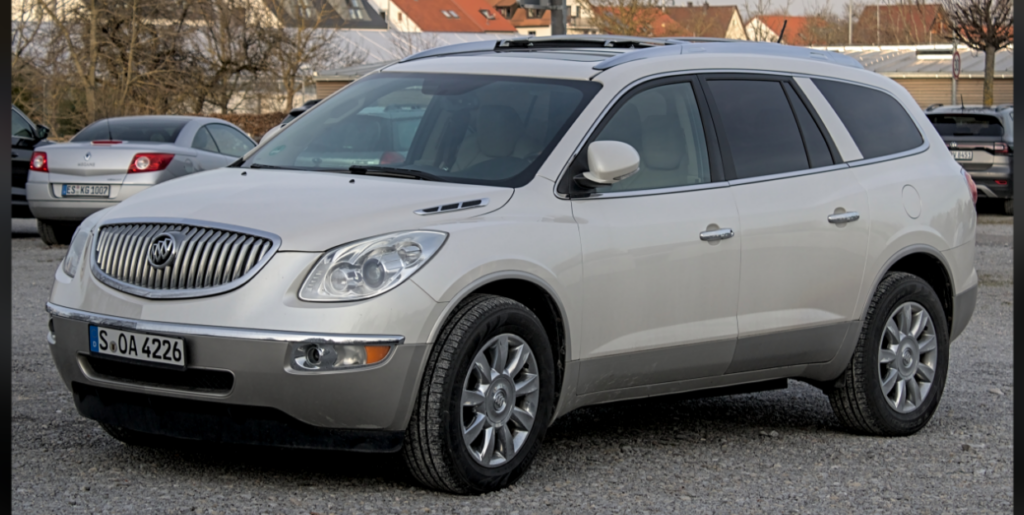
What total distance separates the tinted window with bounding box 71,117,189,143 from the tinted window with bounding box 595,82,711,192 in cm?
980

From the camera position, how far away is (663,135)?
5383 millimetres

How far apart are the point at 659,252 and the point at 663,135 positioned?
23.5 inches

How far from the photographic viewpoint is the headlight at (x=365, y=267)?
4.20 m

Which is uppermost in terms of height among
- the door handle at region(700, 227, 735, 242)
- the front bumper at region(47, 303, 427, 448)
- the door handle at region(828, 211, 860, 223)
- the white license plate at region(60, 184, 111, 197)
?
the door handle at region(700, 227, 735, 242)

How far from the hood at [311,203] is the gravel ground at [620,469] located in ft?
2.88

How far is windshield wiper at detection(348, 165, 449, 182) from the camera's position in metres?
4.95

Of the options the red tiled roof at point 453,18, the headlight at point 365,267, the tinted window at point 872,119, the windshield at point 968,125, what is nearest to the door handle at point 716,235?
the tinted window at point 872,119

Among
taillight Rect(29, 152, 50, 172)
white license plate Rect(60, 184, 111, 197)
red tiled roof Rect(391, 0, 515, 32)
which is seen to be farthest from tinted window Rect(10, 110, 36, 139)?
red tiled roof Rect(391, 0, 515, 32)

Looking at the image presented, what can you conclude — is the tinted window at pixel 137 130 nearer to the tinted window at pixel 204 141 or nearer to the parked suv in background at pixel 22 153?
the tinted window at pixel 204 141

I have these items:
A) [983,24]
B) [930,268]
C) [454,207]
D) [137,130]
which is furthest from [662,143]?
[983,24]

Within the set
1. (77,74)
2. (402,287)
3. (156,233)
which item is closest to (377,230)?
(402,287)

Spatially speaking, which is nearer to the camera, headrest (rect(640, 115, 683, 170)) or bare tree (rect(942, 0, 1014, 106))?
headrest (rect(640, 115, 683, 170))

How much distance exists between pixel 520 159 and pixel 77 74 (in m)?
35.7

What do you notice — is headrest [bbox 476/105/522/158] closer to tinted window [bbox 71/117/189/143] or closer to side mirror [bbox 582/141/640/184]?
side mirror [bbox 582/141/640/184]
